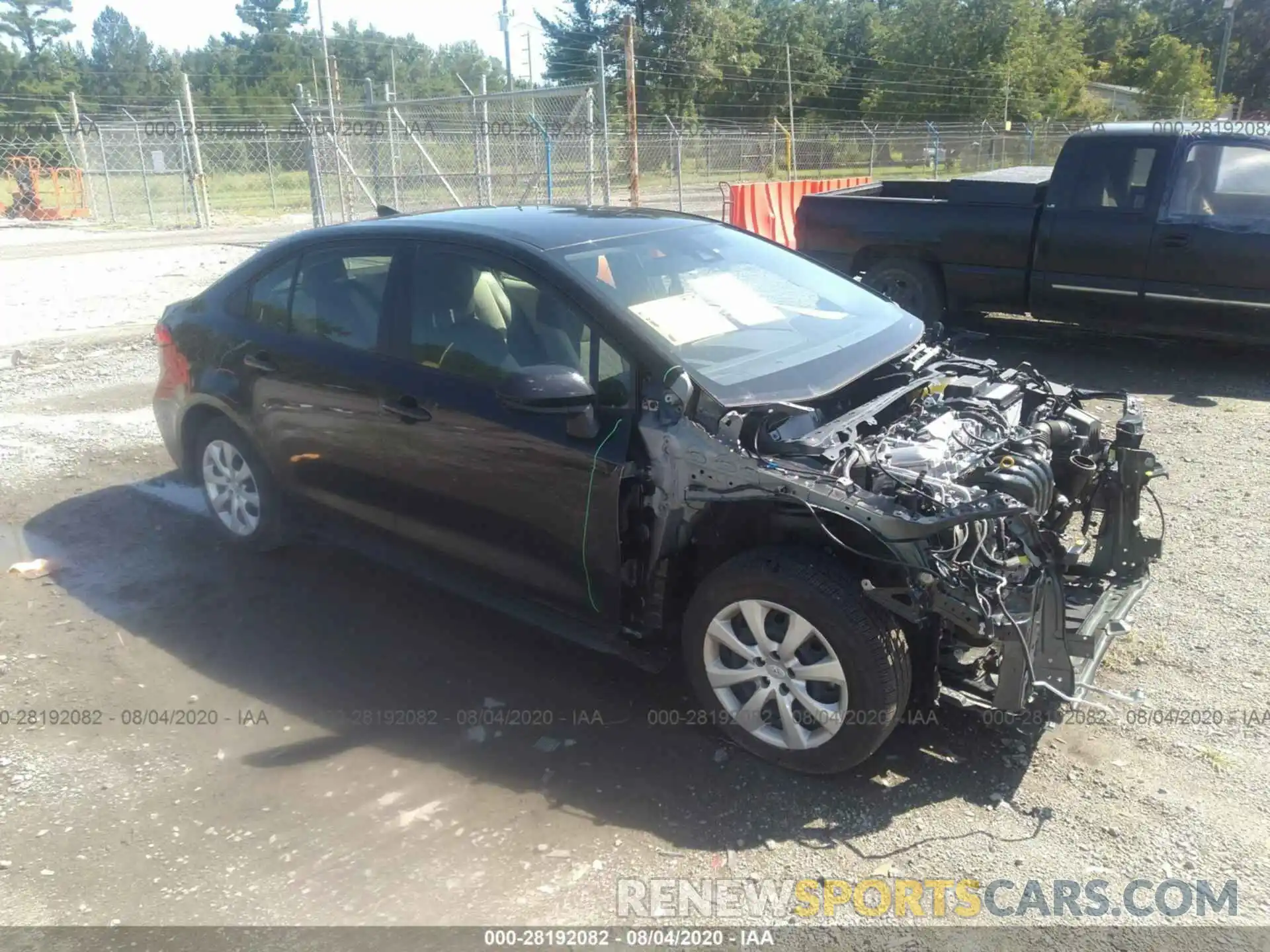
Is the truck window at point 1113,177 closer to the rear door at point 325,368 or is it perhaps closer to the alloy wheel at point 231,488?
the rear door at point 325,368

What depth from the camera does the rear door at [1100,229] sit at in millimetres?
8000

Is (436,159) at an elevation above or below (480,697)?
above

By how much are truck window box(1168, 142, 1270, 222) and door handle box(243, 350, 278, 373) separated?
6.87m

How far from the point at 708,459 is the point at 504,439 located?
88cm

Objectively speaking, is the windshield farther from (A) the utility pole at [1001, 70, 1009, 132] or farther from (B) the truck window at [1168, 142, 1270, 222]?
(A) the utility pole at [1001, 70, 1009, 132]

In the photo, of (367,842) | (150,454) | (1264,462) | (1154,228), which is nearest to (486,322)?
(367,842)

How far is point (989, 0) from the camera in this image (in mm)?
48656

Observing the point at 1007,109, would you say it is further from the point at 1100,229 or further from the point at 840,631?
the point at 840,631

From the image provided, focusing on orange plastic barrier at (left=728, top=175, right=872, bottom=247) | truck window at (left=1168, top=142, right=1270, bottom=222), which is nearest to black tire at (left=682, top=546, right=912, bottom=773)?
truck window at (left=1168, top=142, right=1270, bottom=222)

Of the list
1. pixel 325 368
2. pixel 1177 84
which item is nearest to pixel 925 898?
pixel 325 368

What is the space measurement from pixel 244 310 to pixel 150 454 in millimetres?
2441

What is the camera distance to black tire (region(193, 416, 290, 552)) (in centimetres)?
509

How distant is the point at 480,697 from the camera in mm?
4004

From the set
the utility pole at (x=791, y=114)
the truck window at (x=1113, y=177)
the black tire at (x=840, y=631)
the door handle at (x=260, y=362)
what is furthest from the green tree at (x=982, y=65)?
the black tire at (x=840, y=631)
